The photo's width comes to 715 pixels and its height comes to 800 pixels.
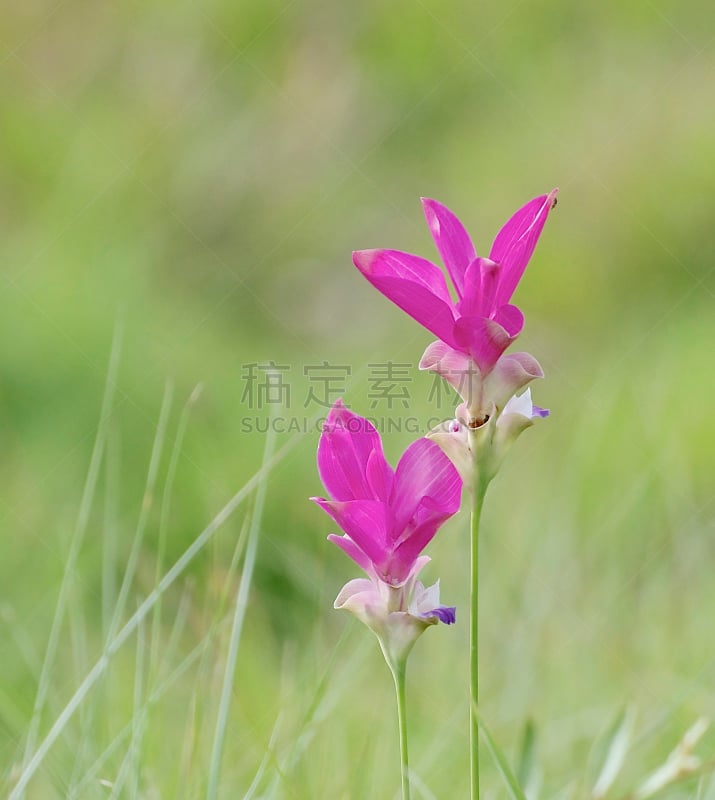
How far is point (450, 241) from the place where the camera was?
42cm

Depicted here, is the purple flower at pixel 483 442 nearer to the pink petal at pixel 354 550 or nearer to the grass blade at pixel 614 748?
the pink petal at pixel 354 550

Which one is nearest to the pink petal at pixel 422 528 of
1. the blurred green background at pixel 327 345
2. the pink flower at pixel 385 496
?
the pink flower at pixel 385 496

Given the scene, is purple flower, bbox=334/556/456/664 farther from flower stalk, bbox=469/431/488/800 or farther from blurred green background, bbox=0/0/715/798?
blurred green background, bbox=0/0/715/798

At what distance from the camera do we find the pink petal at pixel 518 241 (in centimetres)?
40

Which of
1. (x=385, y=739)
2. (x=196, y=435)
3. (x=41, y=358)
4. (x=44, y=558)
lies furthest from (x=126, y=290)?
(x=385, y=739)

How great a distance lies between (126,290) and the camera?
1581 millimetres

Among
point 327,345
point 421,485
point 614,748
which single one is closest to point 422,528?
point 421,485

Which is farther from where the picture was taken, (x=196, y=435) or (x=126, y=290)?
(x=126, y=290)

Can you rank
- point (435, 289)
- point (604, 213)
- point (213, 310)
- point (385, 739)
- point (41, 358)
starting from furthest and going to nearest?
point (604, 213), point (213, 310), point (41, 358), point (385, 739), point (435, 289)

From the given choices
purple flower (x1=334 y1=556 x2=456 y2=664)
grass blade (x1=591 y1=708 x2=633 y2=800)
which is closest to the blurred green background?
grass blade (x1=591 y1=708 x2=633 y2=800)

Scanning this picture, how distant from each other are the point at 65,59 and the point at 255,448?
1.19 m

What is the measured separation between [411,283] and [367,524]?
9 centimetres

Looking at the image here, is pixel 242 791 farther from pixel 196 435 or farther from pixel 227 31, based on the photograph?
pixel 227 31

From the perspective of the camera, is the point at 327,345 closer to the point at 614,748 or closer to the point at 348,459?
the point at 614,748
